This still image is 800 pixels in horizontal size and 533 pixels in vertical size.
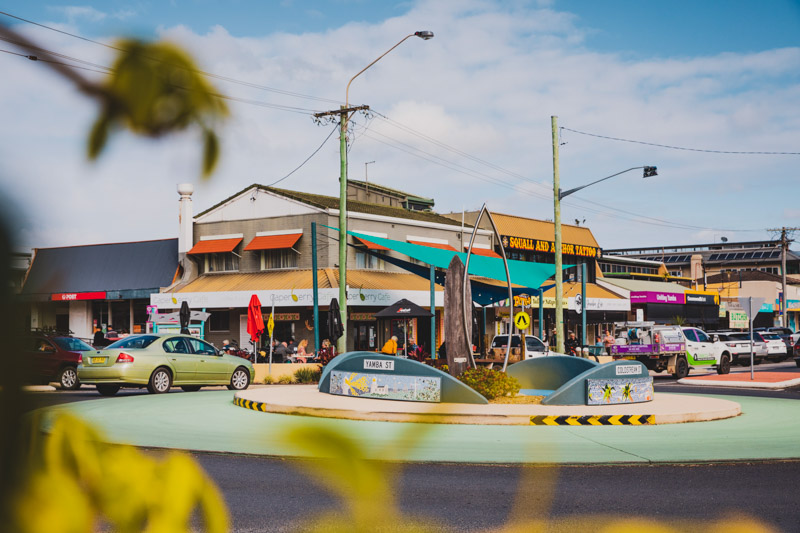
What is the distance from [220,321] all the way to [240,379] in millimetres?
17161

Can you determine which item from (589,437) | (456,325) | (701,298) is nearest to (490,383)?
(456,325)

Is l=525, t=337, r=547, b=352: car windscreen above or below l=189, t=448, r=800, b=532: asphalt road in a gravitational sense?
above

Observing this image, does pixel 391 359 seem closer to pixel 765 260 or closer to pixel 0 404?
pixel 0 404

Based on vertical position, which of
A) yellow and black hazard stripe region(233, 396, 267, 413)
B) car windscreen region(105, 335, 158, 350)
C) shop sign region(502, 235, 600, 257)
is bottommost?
yellow and black hazard stripe region(233, 396, 267, 413)

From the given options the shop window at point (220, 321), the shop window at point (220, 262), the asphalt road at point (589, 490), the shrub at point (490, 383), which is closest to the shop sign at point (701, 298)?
the shop window at point (220, 262)

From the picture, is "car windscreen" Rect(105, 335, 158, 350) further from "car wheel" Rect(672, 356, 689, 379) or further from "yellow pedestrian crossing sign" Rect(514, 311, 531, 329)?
"car wheel" Rect(672, 356, 689, 379)

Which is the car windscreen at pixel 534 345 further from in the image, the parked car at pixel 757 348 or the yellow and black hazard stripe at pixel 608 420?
the yellow and black hazard stripe at pixel 608 420

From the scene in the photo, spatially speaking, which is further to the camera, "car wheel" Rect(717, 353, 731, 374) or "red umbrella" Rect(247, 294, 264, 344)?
"car wheel" Rect(717, 353, 731, 374)

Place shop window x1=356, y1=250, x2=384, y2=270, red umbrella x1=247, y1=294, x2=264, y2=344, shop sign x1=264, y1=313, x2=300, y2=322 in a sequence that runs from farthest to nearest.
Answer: shop window x1=356, y1=250, x2=384, y2=270 → shop sign x1=264, y1=313, x2=300, y2=322 → red umbrella x1=247, y1=294, x2=264, y2=344

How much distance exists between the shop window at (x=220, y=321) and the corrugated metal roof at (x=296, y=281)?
5.36ft

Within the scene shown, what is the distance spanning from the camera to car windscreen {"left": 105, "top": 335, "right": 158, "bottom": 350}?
58.3ft

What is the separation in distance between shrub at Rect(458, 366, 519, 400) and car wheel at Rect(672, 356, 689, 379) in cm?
1365

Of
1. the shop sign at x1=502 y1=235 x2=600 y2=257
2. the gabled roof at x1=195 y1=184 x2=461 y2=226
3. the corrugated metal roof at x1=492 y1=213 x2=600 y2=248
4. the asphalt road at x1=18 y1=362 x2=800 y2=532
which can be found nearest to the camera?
the asphalt road at x1=18 y1=362 x2=800 y2=532

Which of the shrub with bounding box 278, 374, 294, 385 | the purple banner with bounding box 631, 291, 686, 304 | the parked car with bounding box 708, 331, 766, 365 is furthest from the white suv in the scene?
the purple banner with bounding box 631, 291, 686, 304
